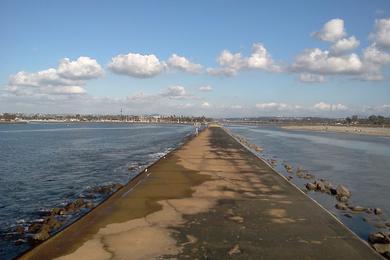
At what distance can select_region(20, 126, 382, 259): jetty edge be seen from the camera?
10250 mm

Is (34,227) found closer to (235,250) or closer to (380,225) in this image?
(235,250)

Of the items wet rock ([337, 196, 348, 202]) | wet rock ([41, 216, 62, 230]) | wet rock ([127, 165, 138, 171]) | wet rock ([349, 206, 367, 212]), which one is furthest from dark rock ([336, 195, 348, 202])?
wet rock ([127, 165, 138, 171])

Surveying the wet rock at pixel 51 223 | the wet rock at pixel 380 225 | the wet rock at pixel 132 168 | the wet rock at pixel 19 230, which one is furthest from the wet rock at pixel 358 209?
the wet rock at pixel 132 168

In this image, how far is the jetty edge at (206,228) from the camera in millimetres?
10250

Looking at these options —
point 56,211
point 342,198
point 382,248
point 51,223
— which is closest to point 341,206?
point 342,198

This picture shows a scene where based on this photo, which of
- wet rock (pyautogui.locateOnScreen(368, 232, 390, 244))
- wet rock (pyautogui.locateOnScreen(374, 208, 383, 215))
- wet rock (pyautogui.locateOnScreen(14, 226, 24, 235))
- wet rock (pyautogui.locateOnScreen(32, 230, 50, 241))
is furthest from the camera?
wet rock (pyautogui.locateOnScreen(374, 208, 383, 215))

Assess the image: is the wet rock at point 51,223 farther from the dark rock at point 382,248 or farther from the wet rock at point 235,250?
the dark rock at point 382,248

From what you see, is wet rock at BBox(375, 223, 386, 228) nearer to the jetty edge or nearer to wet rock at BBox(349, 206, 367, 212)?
the jetty edge

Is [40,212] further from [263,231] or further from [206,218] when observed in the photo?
[263,231]

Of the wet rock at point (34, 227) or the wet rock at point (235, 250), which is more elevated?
the wet rock at point (235, 250)

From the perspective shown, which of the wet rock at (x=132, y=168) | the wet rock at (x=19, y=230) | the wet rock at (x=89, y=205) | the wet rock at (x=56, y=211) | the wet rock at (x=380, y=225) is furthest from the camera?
the wet rock at (x=132, y=168)

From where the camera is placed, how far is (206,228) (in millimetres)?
12359

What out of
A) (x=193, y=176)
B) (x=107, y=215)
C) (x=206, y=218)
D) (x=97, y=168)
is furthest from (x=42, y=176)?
(x=206, y=218)

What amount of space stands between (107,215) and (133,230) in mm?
2380
